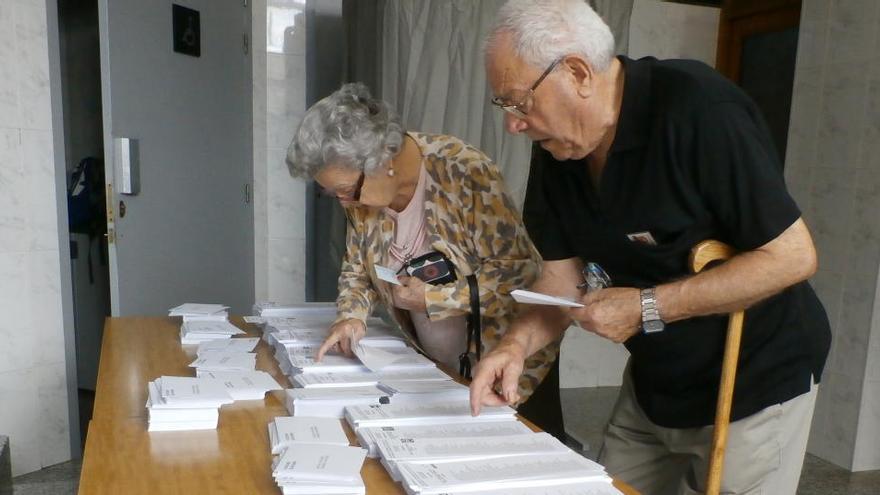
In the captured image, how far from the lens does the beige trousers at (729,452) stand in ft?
3.77

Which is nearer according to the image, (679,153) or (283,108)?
(679,153)

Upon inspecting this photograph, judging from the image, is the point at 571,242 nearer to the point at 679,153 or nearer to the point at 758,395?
the point at 679,153

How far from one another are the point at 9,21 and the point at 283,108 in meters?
1.09

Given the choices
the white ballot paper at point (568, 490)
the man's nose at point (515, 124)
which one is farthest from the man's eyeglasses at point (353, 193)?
the white ballot paper at point (568, 490)

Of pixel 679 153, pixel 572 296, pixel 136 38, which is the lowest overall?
pixel 572 296

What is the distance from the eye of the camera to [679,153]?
3.45 ft

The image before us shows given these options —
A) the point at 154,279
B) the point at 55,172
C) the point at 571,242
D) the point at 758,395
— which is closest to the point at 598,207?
the point at 571,242

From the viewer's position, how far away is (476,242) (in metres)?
1.63

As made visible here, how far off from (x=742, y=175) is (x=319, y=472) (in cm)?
74

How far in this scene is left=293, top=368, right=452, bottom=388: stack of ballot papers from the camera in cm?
135

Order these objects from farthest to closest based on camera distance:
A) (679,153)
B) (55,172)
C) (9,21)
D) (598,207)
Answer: (55,172)
(9,21)
(598,207)
(679,153)

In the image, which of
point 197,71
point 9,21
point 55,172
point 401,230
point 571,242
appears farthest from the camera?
point 197,71

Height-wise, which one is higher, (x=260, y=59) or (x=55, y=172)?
(x=260, y=59)

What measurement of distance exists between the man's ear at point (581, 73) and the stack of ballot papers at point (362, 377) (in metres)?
0.66
